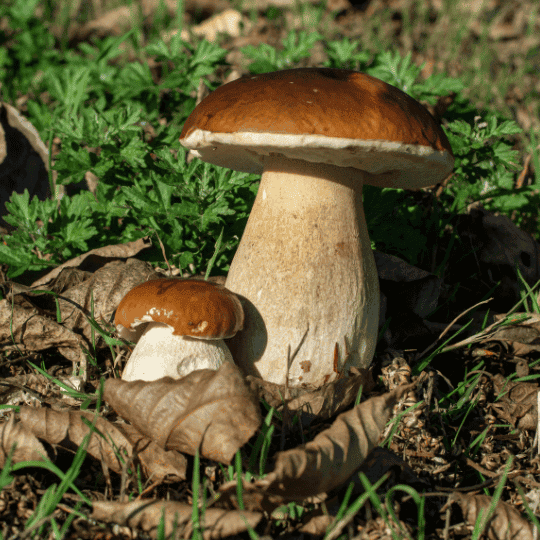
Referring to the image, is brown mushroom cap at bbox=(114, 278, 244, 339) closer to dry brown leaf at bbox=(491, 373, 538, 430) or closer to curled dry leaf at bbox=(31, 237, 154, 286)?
curled dry leaf at bbox=(31, 237, 154, 286)

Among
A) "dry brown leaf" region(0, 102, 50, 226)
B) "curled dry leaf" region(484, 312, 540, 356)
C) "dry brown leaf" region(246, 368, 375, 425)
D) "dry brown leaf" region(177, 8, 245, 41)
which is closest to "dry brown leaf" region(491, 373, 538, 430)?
"curled dry leaf" region(484, 312, 540, 356)

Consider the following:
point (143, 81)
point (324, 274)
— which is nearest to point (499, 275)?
point (324, 274)

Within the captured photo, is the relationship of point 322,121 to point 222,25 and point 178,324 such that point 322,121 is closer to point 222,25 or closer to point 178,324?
point 178,324

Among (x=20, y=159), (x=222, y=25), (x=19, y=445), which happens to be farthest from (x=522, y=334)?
(x=222, y=25)

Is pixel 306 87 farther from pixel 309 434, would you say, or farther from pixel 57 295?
pixel 57 295

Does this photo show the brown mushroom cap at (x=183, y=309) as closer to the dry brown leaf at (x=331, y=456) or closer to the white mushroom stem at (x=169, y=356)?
the white mushroom stem at (x=169, y=356)

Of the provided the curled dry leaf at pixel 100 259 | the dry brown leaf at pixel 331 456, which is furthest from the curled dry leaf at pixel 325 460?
the curled dry leaf at pixel 100 259
